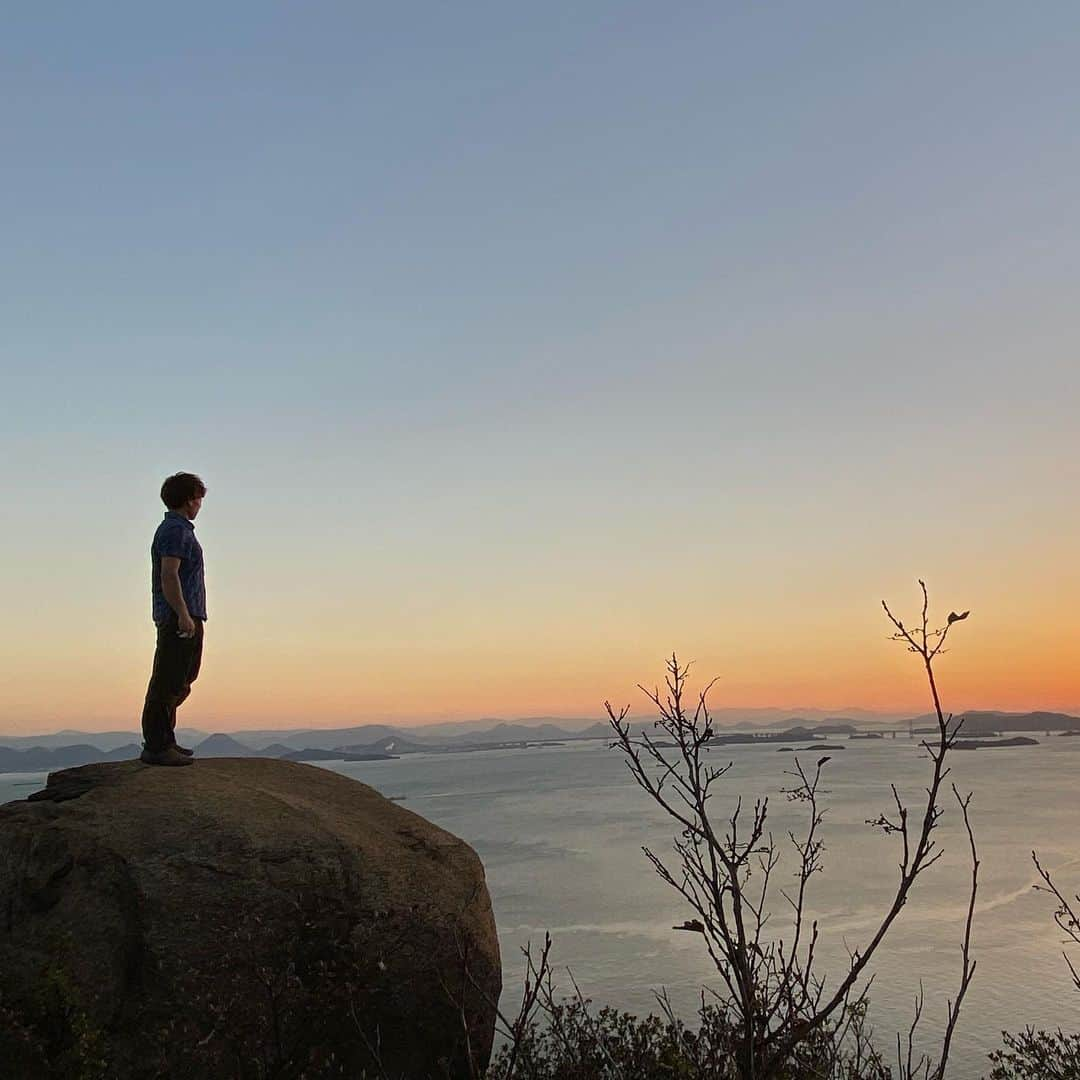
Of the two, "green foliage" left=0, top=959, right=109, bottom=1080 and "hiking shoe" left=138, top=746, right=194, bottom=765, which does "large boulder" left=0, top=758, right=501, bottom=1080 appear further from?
"hiking shoe" left=138, top=746, right=194, bottom=765

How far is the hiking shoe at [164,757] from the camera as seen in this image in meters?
8.70

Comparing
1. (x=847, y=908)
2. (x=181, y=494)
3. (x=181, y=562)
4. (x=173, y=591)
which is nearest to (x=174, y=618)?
(x=173, y=591)

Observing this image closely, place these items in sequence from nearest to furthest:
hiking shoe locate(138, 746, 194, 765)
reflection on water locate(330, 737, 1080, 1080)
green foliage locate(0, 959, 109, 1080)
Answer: green foliage locate(0, 959, 109, 1080), hiking shoe locate(138, 746, 194, 765), reflection on water locate(330, 737, 1080, 1080)

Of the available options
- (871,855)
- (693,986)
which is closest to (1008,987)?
(693,986)

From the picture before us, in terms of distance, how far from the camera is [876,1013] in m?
17.8

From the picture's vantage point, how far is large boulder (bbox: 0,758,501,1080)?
6.84 m

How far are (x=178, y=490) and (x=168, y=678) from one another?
62.9 inches

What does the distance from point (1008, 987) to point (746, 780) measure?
85.4 metres

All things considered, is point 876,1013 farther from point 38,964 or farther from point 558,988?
point 38,964

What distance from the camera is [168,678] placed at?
28.1 ft

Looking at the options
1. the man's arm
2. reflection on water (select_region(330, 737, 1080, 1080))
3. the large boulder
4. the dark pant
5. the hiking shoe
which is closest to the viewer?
the large boulder

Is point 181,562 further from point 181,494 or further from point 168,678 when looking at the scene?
point 168,678

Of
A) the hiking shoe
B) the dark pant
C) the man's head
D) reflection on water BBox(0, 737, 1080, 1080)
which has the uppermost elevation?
the man's head

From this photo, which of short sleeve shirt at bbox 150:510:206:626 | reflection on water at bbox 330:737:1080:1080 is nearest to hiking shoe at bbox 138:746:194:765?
short sleeve shirt at bbox 150:510:206:626
